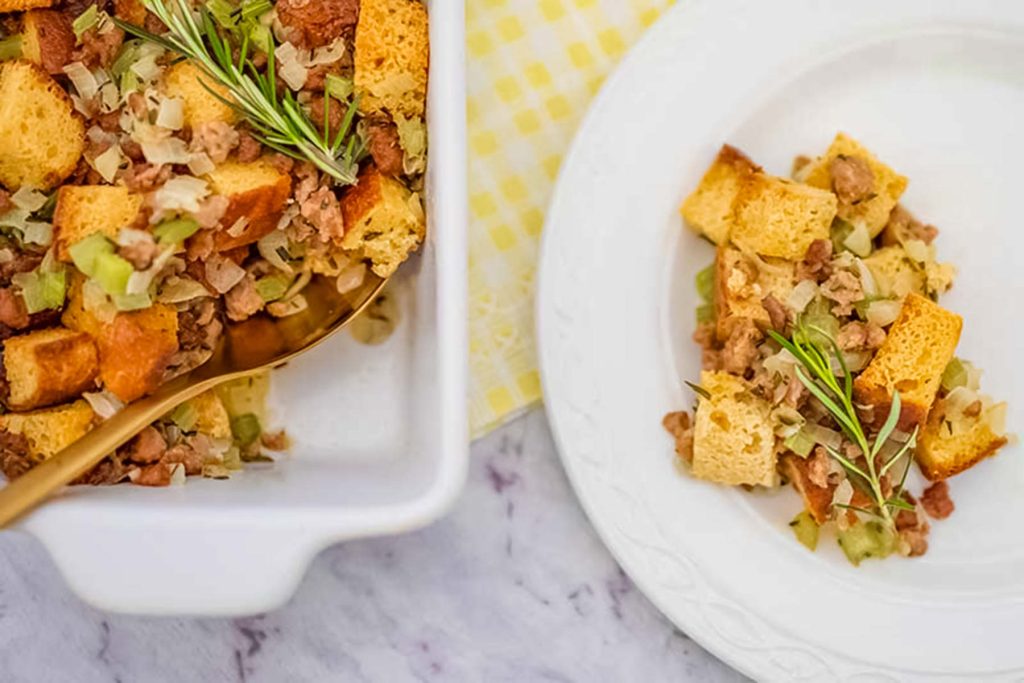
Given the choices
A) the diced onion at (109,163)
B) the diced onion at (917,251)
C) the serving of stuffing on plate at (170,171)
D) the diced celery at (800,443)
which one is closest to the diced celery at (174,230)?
the serving of stuffing on plate at (170,171)

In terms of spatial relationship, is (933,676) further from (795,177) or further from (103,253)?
(103,253)

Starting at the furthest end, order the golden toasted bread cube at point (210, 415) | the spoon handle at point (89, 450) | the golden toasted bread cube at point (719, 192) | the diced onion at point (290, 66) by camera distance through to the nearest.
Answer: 1. the golden toasted bread cube at point (719, 192)
2. the golden toasted bread cube at point (210, 415)
3. the diced onion at point (290, 66)
4. the spoon handle at point (89, 450)

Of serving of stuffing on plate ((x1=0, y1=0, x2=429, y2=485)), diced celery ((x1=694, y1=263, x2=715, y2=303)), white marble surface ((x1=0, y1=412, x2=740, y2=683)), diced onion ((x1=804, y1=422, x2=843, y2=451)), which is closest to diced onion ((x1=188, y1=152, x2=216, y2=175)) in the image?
serving of stuffing on plate ((x1=0, y1=0, x2=429, y2=485))

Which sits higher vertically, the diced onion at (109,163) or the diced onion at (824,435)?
the diced onion at (109,163)

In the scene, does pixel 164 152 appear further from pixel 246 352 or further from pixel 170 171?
pixel 246 352

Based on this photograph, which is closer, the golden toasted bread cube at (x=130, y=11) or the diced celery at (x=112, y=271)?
the diced celery at (x=112, y=271)

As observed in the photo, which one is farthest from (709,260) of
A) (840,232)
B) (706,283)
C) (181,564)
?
(181,564)

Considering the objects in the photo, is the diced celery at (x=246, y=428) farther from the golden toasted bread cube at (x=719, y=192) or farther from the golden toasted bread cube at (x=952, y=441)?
the golden toasted bread cube at (x=952, y=441)
